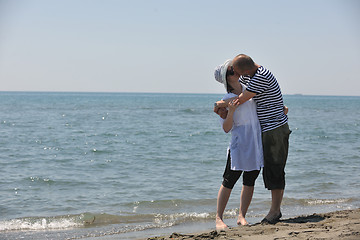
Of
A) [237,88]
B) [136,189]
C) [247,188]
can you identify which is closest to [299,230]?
[247,188]

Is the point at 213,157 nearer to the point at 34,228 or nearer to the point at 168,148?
the point at 168,148

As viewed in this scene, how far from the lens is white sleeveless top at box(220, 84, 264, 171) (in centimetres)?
446

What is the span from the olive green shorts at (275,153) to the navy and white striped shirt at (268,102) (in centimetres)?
7

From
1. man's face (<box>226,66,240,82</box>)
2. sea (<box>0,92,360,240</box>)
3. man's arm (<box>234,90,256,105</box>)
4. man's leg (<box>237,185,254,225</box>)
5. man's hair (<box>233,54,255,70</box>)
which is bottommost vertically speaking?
sea (<box>0,92,360,240</box>)

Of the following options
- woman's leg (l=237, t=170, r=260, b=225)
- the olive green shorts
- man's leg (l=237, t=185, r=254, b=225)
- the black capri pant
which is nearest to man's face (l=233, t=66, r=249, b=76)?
the olive green shorts

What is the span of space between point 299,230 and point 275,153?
2.57 feet

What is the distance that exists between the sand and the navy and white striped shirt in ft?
3.18

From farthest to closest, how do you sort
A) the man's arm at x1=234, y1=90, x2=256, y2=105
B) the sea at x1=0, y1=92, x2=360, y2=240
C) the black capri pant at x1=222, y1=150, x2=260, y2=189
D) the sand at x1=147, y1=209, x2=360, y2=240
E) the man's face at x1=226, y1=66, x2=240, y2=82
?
the sea at x1=0, y1=92, x2=360, y2=240
the black capri pant at x1=222, y1=150, x2=260, y2=189
the man's face at x1=226, y1=66, x2=240, y2=82
the man's arm at x1=234, y1=90, x2=256, y2=105
the sand at x1=147, y1=209, x2=360, y2=240

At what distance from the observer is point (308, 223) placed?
4512 millimetres

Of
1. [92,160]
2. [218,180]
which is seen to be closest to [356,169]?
[218,180]

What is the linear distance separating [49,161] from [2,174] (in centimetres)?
183

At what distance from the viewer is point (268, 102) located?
14.5ft

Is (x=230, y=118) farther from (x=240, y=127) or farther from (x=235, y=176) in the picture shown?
(x=235, y=176)

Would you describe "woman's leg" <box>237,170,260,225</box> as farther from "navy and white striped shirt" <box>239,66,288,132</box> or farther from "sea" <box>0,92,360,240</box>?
"sea" <box>0,92,360,240</box>
